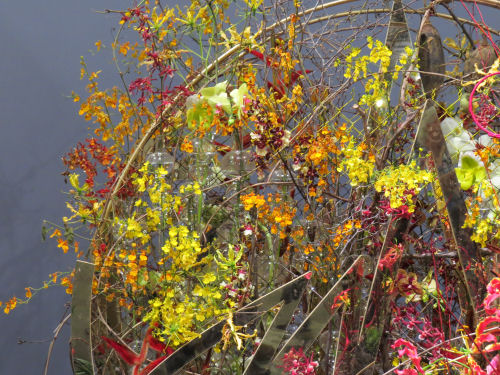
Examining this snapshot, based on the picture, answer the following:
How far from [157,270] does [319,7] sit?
613 millimetres

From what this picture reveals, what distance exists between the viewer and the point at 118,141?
5.45 feet

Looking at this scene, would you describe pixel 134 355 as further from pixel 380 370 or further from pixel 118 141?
pixel 118 141

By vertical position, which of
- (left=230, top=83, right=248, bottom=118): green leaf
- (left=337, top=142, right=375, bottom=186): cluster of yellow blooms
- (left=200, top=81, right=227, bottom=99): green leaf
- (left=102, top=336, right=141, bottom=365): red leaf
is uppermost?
(left=200, top=81, right=227, bottom=99): green leaf

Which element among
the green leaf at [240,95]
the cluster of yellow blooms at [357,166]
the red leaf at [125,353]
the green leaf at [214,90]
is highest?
the green leaf at [214,90]

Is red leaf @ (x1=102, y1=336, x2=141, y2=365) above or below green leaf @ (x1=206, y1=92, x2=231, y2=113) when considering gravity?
below

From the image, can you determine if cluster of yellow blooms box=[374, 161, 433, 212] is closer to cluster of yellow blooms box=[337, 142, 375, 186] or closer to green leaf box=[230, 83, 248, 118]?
cluster of yellow blooms box=[337, 142, 375, 186]

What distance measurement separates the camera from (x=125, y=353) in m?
1.19

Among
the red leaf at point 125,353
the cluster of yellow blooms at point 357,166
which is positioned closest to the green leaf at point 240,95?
the cluster of yellow blooms at point 357,166

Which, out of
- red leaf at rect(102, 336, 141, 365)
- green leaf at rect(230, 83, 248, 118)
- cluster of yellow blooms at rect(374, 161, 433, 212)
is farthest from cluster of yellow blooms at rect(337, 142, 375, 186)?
red leaf at rect(102, 336, 141, 365)

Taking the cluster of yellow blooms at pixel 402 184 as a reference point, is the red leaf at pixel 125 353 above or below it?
below

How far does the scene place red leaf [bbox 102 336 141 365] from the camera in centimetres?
118

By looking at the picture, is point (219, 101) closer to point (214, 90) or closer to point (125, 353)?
point (214, 90)

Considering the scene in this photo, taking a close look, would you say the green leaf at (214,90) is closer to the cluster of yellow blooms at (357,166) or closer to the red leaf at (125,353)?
the cluster of yellow blooms at (357,166)

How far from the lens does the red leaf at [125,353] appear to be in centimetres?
118
